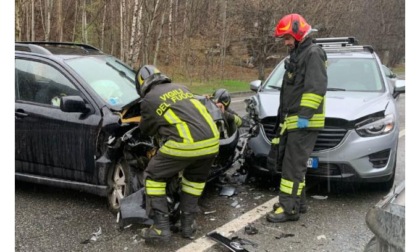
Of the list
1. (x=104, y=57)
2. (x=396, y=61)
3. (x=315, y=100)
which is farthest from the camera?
(x=396, y=61)

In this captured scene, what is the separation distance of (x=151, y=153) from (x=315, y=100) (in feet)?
5.44

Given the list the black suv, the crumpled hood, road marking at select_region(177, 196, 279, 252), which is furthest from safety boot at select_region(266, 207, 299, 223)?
the crumpled hood

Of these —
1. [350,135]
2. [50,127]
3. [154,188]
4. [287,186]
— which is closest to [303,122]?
[287,186]

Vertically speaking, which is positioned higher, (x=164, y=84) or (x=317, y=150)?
(x=164, y=84)

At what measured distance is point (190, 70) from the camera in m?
23.1

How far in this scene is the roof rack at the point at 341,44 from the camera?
21.4ft

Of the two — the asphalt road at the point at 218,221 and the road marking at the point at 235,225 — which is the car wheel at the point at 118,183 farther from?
the road marking at the point at 235,225

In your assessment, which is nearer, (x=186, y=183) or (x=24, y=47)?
(x=186, y=183)

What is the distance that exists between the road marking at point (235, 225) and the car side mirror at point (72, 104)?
68.7 inches

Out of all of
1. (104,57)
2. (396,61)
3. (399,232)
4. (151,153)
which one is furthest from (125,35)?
(396,61)

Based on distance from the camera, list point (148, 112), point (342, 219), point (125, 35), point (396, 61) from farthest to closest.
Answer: point (396, 61) → point (125, 35) → point (342, 219) → point (148, 112)

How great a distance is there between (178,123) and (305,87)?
1358mm

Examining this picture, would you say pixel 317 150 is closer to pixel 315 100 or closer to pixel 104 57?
pixel 315 100

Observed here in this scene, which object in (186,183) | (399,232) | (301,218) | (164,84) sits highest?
(164,84)
